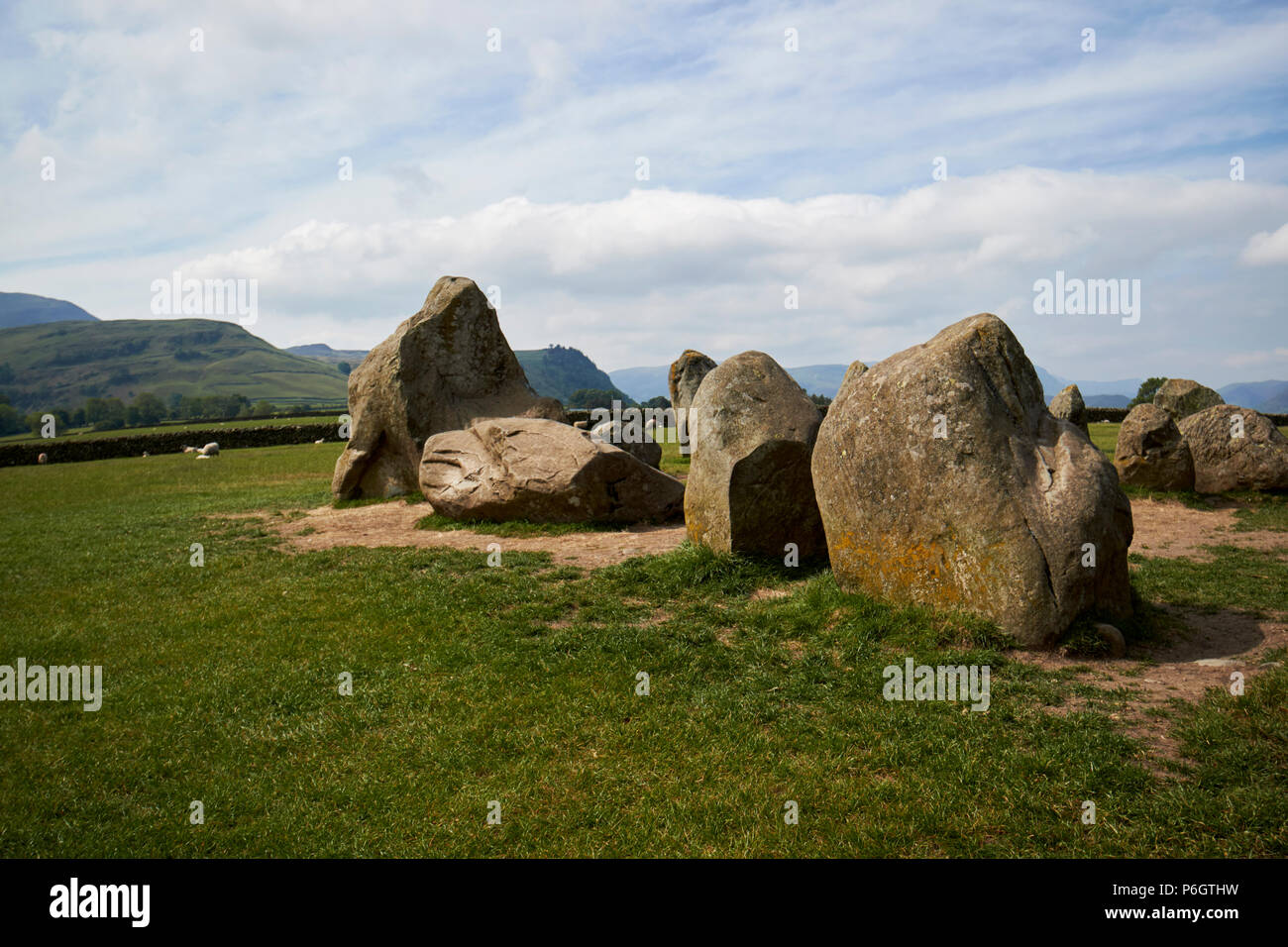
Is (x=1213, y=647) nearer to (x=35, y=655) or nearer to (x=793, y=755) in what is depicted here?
(x=793, y=755)

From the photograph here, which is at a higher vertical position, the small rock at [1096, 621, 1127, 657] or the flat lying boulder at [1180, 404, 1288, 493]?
the flat lying boulder at [1180, 404, 1288, 493]

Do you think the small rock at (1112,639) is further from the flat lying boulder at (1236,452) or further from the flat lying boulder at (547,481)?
the flat lying boulder at (1236,452)

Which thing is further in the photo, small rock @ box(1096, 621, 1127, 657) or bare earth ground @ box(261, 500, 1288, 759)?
small rock @ box(1096, 621, 1127, 657)

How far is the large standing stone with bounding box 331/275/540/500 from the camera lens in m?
18.0

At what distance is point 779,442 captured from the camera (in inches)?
399

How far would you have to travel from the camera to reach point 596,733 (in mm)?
5988

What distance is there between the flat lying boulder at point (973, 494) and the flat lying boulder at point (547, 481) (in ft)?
19.8

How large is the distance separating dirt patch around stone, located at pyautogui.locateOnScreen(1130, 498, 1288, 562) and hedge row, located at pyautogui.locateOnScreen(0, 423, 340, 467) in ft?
134

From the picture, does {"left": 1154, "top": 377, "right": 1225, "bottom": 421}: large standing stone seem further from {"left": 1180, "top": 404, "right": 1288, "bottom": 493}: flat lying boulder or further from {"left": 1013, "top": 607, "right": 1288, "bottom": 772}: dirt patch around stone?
{"left": 1013, "top": 607, "right": 1288, "bottom": 772}: dirt patch around stone

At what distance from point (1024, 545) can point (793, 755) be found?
3.15 m

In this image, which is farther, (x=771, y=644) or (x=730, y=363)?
(x=730, y=363)

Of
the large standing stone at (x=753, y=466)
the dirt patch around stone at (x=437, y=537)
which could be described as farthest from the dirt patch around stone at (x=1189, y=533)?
the dirt patch around stone at (x=437, y=537)

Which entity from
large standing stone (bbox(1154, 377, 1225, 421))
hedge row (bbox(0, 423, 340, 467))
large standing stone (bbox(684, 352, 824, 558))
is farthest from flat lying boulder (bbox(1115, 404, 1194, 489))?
hedge row (bbox(0, 423, 340, 467))
